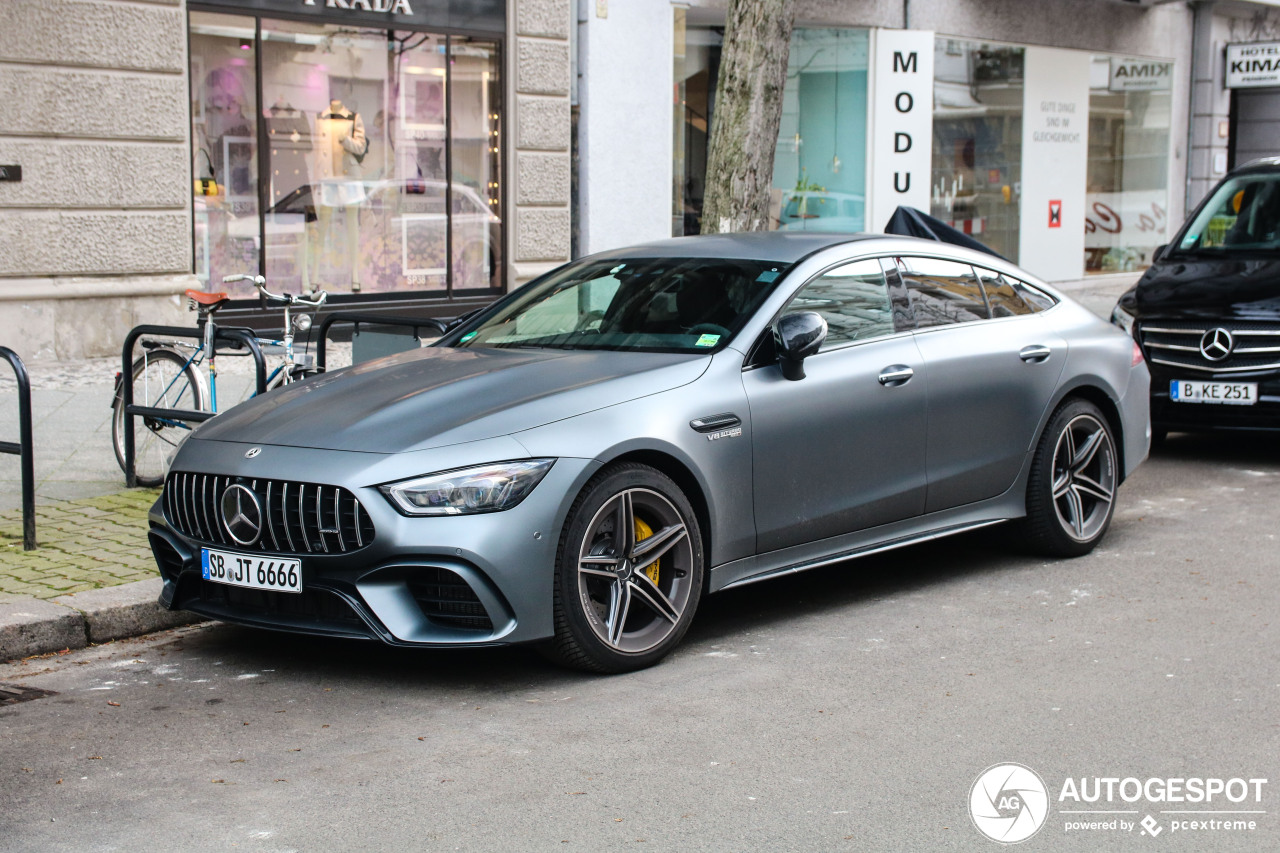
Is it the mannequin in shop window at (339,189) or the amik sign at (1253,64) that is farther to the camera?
the amik sign at (1253,64)

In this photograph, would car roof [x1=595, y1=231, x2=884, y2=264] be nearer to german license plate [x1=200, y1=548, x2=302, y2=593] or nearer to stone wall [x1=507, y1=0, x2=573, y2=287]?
german license plate [x1=200, y1=548, x2=302, y2=593]

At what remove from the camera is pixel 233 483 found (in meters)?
5.12

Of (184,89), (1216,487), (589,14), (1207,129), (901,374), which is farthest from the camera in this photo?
(1207,129)

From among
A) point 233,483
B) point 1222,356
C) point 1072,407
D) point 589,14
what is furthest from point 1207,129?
point 233,483

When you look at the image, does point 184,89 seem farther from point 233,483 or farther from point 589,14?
point 233,483

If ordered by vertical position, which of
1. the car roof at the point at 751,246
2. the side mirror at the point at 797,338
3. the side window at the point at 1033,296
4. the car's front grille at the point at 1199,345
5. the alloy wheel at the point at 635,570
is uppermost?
the car roof at the point at 751,246

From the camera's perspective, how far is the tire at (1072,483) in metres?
6.82

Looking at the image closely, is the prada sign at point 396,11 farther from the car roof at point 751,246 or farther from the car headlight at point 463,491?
the car headlight at point 463,491

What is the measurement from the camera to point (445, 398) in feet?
17.2

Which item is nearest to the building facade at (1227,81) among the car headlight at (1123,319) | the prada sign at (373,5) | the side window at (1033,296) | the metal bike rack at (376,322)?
the prada sign at (373,5)

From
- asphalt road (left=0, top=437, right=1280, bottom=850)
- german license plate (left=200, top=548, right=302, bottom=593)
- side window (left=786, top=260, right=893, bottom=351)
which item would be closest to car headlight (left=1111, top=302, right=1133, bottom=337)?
asphalt road (left=0, top=437, right=1280, bottom=850)

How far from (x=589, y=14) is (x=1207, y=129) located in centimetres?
1338

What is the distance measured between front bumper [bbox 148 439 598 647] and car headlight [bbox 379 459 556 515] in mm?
25

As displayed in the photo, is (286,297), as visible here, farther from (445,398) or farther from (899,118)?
(899,118)
